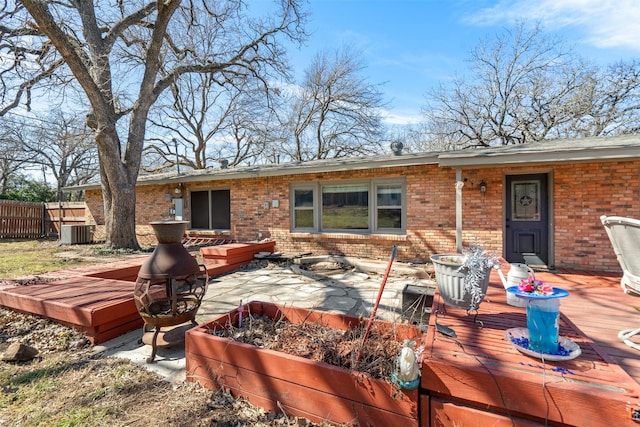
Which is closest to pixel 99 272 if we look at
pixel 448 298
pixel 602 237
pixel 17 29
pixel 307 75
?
pixel 448 298

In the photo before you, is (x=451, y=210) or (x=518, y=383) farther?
(x=451, y=210)

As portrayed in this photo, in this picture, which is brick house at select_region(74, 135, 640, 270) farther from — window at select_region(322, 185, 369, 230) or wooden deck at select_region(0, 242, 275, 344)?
wooden deck at select_region(0, 242, 275, 344)

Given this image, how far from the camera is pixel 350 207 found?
8719 millimetres

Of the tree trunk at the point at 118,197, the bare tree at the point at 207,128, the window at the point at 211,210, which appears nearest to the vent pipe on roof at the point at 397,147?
the window at the point at 211,210

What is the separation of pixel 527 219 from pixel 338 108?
15.9 meters

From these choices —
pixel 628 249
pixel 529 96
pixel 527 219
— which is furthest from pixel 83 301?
pixel 529 96

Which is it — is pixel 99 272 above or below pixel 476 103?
below

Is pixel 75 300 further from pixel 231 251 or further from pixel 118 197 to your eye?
pixel 118 197

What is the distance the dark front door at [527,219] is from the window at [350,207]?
8.00 ft

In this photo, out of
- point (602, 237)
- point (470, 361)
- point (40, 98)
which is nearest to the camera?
point (470, 361)

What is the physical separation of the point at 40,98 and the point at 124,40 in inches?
139

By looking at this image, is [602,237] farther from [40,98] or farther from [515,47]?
[40,98]

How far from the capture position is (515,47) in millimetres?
17203

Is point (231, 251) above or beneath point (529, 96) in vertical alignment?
beneath
